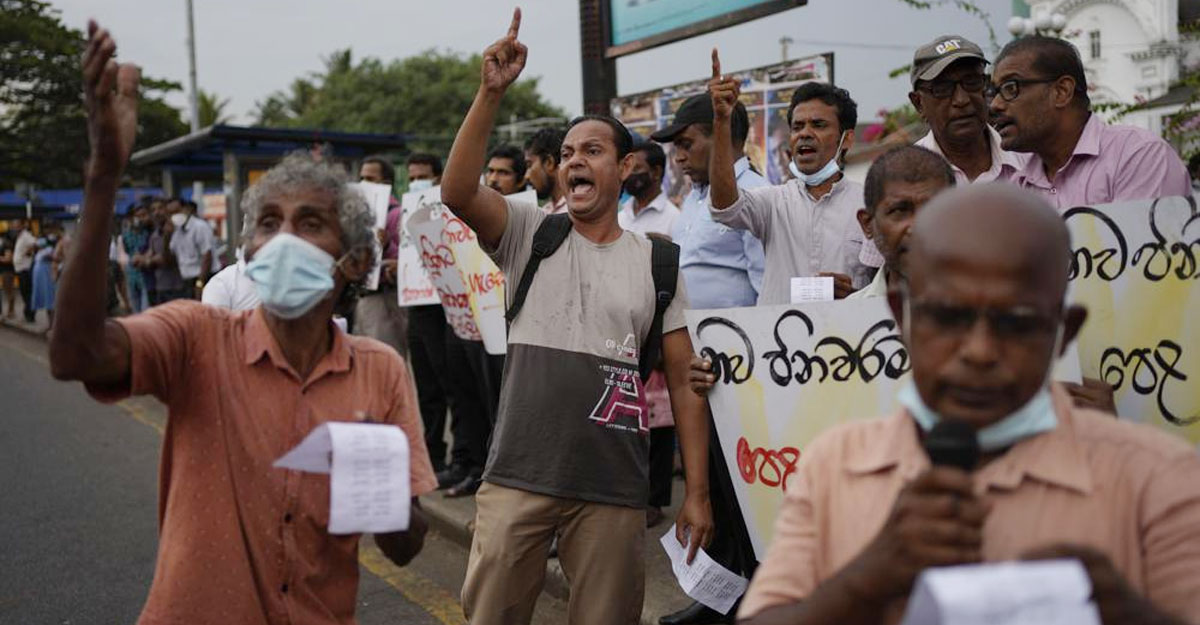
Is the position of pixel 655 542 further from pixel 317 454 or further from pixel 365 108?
pixel 365 108

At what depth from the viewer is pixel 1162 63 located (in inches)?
1166

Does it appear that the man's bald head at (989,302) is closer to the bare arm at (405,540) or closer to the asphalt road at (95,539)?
the bare arm at (405,540)

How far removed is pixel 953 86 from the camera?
3801 mm

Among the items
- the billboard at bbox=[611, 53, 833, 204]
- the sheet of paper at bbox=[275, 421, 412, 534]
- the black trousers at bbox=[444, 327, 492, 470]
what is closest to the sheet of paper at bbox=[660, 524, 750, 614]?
the sheet of paper at bbox=[275, 421, 412, 534]

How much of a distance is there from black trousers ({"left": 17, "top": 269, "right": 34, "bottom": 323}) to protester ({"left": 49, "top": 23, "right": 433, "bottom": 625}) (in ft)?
66.6

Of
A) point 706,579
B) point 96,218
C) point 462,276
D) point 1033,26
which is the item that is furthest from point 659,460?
point 1033,26

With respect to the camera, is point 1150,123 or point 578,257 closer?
point 578,257

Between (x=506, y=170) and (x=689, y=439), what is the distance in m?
3.29

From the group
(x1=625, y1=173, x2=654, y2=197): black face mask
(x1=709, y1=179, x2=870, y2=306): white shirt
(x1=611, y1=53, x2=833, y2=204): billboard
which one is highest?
(x1=611, y1=53, x2=833, y2=204): billboard

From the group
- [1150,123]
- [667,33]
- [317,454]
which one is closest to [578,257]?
[317,454]

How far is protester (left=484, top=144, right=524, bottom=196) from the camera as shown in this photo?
631 centimetres

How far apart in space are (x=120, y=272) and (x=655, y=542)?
50.8 feet

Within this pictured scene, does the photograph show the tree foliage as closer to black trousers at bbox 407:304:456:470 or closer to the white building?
the white building

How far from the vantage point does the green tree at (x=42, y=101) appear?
129 ft
